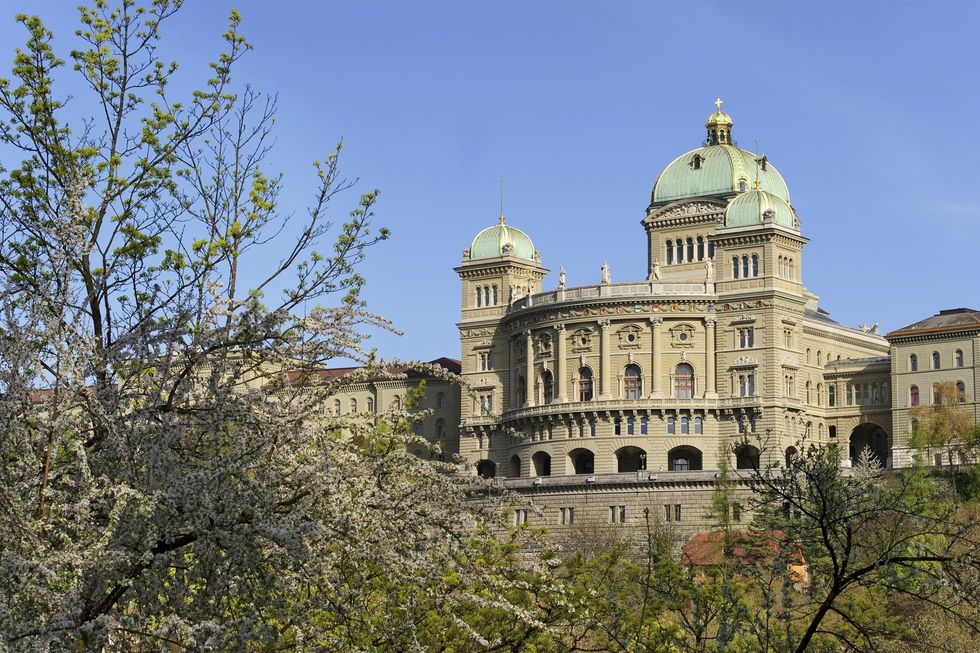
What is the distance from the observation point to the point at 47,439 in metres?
21.1

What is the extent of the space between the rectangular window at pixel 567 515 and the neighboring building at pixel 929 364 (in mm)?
23348

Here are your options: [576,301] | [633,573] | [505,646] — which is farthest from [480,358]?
[505,646]

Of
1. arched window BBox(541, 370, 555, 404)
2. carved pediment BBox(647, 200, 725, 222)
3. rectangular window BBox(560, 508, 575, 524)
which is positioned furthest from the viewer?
carved pediment BBox(647, 200, 725, 222)

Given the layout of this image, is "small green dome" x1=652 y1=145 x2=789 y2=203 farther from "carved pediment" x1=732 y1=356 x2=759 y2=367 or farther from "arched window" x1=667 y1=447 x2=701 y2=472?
"arched window" x1=667 y1=447 x2=701 y2=472

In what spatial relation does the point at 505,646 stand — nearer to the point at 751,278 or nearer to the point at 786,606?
the point at 786,606

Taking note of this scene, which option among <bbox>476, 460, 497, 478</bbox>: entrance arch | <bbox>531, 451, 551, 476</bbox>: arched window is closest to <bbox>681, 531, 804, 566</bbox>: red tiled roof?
<bbox>531, 451, 551, 476</bbox>: arched window

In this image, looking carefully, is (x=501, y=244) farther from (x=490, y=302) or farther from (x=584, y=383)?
(x=584, y=383)

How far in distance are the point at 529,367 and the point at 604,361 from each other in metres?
6.77

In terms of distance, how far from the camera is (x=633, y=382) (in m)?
126

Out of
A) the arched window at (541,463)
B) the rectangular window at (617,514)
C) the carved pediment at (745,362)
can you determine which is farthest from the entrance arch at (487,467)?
the carved pediment at (745,362)

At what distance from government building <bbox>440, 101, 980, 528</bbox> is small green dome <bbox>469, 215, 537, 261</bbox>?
653cm

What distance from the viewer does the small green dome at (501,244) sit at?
141 meters

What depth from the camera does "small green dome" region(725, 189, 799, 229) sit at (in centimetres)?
12712

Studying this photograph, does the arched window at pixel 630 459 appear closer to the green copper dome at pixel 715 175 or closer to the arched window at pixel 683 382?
the arched window at pixel 683 382
